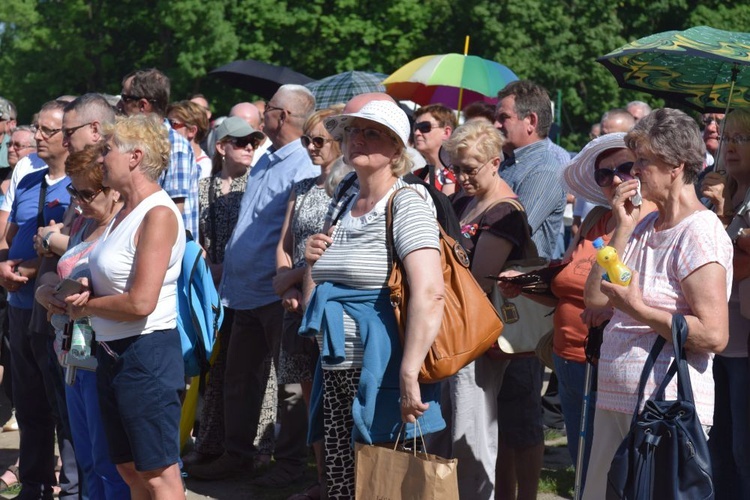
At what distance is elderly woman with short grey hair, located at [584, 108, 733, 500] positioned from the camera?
3502 mm

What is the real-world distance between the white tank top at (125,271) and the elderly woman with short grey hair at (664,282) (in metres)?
1.74

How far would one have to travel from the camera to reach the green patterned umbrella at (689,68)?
3.91 m

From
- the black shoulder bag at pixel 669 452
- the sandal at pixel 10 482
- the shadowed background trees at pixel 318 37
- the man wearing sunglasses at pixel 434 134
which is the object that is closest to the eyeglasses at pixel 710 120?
the man wearing sunglasses at pixel 434 134

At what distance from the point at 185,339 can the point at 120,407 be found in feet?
1.84

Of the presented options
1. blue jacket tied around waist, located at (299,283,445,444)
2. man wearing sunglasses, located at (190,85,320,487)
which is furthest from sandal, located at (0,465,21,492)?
blue jacket tied around waist, located at (299,283,445,444)

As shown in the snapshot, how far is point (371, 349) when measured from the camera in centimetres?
385

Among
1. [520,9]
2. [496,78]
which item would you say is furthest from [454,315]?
[520,9]

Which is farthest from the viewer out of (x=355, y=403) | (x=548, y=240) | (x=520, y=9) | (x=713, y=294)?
(x=520, y=9)

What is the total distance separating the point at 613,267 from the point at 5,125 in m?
6.76

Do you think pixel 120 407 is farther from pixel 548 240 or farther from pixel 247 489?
pixel 548 240

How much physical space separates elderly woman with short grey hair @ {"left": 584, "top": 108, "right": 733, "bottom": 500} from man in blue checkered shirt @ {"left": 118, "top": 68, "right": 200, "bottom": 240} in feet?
9.07

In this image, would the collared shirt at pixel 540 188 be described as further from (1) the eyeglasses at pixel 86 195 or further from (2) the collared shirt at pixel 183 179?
(1) the eyeglasses at pixel 86 195

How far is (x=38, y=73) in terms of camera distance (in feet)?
104

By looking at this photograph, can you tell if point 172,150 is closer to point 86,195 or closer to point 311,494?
point 86,195
